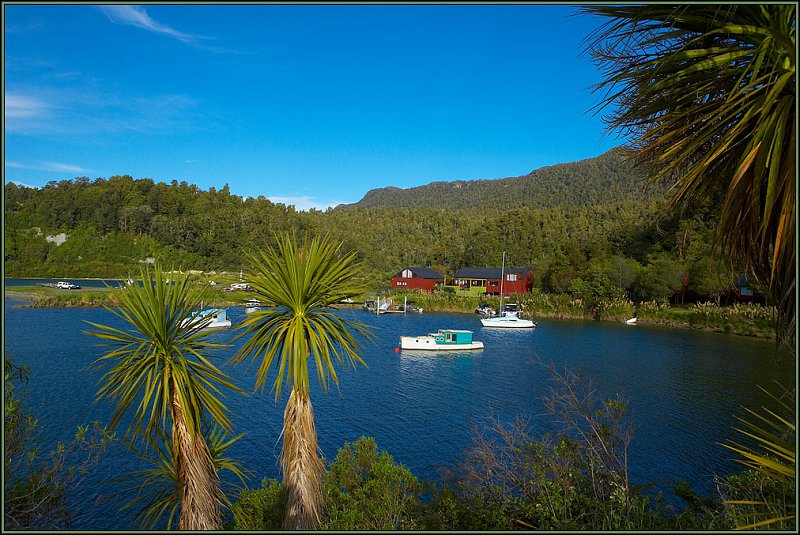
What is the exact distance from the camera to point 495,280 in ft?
221

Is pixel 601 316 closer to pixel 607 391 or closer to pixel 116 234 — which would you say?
pixel 607 391

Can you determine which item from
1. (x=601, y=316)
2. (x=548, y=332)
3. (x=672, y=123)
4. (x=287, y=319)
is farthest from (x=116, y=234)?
(x=672, y=123)

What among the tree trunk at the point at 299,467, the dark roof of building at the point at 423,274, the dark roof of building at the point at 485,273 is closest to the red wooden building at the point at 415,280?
the dark roof of building at the point at 423,274

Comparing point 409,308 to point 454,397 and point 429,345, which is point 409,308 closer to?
point 429,345

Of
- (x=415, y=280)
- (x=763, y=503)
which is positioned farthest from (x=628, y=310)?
(x=763, y=503)

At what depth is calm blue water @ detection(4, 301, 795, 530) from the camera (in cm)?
1510

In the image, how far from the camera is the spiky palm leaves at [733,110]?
2926 millimetres

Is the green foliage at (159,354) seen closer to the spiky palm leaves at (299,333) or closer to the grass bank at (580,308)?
the spiky palm leaves at (299,333)

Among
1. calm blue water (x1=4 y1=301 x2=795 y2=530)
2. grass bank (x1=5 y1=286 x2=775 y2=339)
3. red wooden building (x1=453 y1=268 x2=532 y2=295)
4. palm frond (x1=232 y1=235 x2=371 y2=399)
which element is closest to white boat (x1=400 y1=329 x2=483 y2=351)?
calm blue water (x1=4 y1=301 x2=795 y2=530)

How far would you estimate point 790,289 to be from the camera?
2.92 m

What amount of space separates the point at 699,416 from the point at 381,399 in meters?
13.1

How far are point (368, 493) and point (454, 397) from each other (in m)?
13.9

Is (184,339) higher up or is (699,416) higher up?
(184,339)

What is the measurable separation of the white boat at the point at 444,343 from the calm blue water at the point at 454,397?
1.17 m
